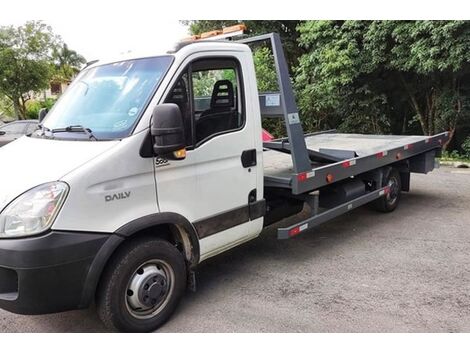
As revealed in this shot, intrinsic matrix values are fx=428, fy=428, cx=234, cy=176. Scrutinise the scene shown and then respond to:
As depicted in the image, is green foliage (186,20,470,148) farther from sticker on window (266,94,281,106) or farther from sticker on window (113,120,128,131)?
sticker on window (113,120,128,131)

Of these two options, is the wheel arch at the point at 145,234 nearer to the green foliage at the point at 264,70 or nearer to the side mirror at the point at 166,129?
the side mirror at the point at 166,129

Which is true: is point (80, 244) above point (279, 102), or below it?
below

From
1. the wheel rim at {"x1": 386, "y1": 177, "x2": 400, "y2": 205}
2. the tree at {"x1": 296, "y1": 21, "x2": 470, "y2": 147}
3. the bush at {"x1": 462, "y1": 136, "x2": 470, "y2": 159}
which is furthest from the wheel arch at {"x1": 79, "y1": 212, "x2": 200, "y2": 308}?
the bush at {"x1": 462, "y1": 136, "x2": 470, "y2": 159}

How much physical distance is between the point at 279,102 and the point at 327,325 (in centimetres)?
217

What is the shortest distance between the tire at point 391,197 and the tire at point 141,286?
13.0 feet

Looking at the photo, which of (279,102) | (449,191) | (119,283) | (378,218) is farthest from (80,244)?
(449,191)

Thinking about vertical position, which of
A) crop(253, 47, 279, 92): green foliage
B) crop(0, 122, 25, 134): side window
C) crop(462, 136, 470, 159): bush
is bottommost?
crop(462, 136, 470, 159): bush

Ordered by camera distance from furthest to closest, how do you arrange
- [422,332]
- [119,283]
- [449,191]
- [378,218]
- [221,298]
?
1. [449,191]
2. [378,218]
3. [221,298]
4. [422,332]
5. [119,283]

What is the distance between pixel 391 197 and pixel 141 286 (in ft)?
15.2

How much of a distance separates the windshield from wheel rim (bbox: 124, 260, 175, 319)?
1053 millimetres

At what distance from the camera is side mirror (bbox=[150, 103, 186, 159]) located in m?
3.02

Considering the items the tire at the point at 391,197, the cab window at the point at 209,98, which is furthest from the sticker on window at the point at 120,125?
the tire at the point at 391,197

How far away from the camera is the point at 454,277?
4.30 m

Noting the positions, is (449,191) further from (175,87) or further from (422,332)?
(175,87)
